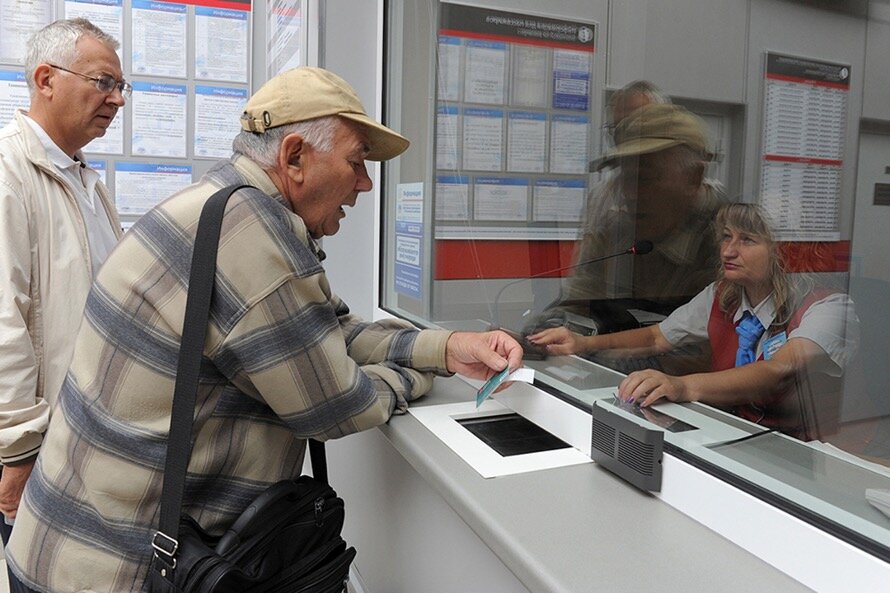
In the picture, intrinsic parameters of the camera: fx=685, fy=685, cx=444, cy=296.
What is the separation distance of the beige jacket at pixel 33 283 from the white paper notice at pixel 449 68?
100 cm

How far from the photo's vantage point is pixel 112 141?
8.38 feet

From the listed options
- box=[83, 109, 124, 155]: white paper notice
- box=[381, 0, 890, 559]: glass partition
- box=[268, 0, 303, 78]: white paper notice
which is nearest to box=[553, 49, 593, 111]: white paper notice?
box=[381, 0, 890, 559]: glass partition

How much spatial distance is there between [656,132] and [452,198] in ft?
2.01

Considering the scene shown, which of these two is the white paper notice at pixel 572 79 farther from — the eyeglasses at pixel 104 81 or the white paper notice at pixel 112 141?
the white paper notice at pixel 112 141

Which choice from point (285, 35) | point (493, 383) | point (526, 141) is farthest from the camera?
point (285, 35)

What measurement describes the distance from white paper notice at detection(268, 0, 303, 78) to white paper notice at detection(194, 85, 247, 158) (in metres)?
0.20

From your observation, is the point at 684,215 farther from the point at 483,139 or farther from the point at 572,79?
the point at 483,139

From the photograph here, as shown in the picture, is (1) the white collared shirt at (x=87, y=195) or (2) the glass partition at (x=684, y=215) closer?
(2) the glass partition at (x=684, y=215)

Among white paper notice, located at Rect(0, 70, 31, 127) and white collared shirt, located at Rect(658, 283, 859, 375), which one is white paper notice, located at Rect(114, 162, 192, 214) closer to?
white paper notice, located at Rect(0, 70, 31, 127)

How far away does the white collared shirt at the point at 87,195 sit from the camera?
1.67m

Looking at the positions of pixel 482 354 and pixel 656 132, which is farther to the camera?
pixel 656 132

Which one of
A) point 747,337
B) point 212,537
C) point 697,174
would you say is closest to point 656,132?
point 697,174

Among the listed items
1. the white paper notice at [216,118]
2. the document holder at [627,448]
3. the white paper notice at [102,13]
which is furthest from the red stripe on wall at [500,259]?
the white paper notice at [102,13]

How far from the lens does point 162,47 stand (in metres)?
2.58
